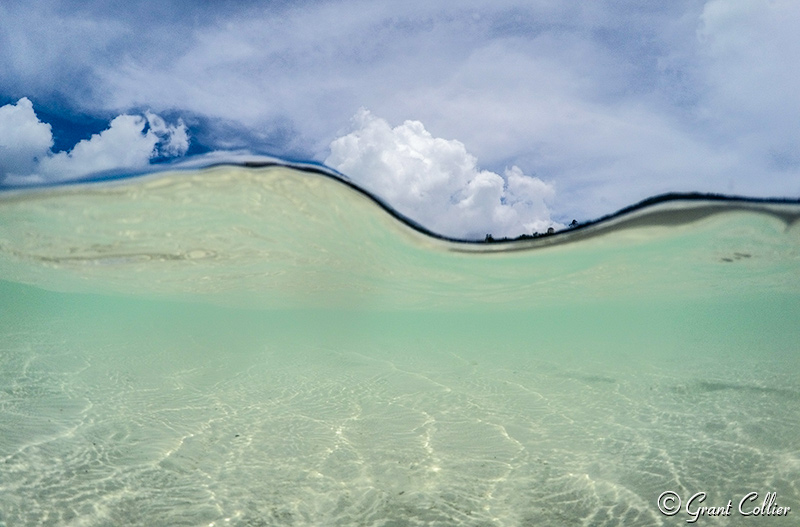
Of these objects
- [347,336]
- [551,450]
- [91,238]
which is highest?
[91,238]

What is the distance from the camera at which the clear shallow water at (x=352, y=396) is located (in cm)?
564

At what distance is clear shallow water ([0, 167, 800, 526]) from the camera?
222 inches

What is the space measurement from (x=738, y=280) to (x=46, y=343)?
110 ft

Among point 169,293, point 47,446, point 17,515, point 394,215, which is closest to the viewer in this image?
point 17,515

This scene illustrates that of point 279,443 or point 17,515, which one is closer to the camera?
point 17,515

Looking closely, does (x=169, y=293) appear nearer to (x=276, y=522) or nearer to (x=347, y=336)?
(x=276, y=522)

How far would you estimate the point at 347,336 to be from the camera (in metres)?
61.1

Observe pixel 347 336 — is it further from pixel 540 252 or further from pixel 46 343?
pixel 540 252

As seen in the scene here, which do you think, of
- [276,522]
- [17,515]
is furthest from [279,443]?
[17,515]

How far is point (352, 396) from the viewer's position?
11320mm

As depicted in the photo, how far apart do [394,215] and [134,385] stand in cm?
869

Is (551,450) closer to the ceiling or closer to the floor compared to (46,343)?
closer to the ceiling

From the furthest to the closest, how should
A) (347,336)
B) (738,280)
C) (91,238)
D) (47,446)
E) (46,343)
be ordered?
(347,336) → (738,280) → (46,343) → (91,238) → (47,446)

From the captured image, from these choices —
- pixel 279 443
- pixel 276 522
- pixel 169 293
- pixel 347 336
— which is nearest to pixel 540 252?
pixel 279 443
